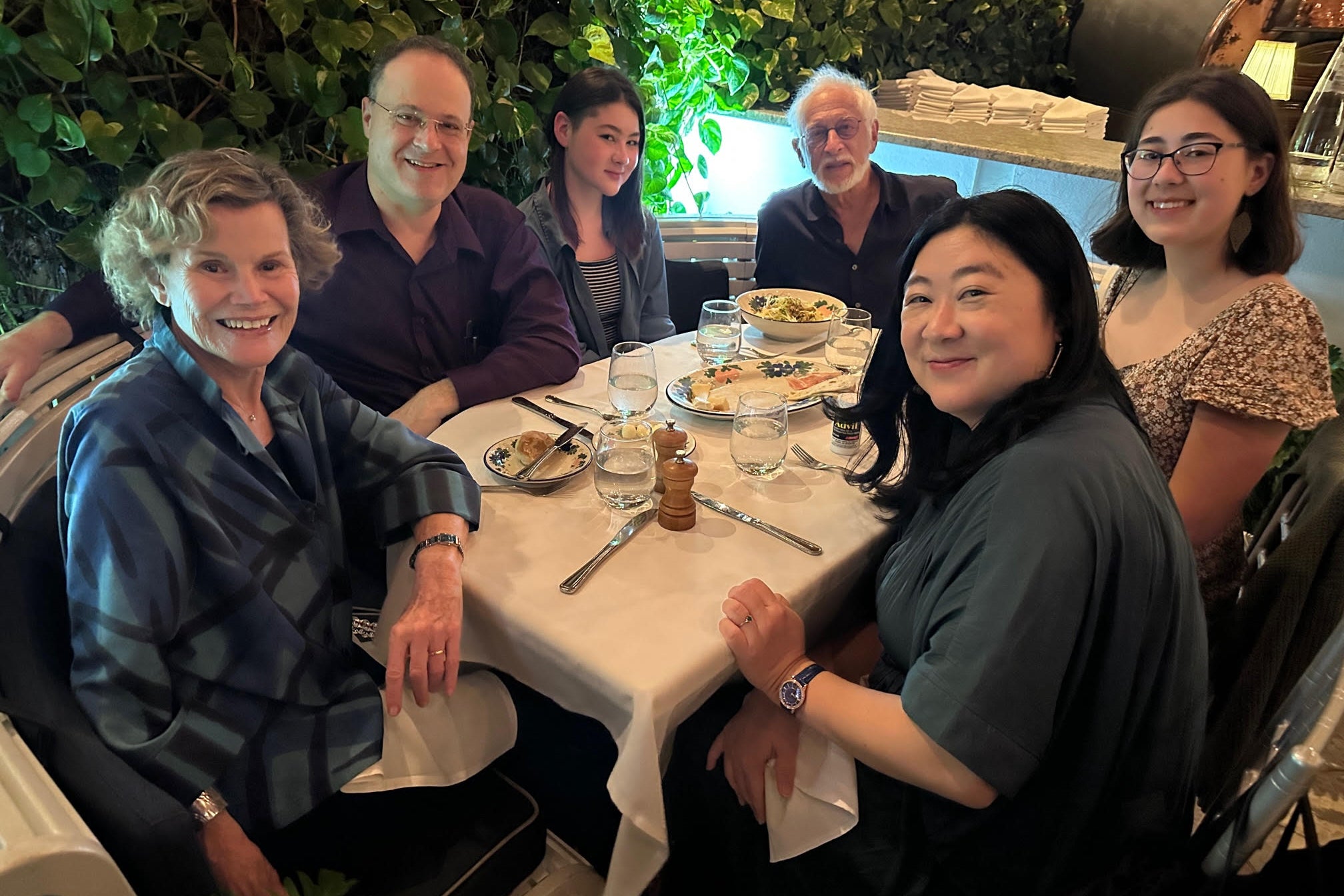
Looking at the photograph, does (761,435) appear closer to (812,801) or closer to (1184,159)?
(812,801)

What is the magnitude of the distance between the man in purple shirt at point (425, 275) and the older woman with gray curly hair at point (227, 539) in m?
0.51

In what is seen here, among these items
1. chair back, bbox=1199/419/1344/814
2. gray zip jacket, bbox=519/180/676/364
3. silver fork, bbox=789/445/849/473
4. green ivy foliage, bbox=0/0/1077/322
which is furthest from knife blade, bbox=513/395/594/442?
chair back, bbox=1199/419/1344/814

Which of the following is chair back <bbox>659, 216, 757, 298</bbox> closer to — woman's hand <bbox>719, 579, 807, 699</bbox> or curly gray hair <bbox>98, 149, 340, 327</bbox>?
curly gray hair <bbox>98, 149, 340, 327</bbox>

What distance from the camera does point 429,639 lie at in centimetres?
106

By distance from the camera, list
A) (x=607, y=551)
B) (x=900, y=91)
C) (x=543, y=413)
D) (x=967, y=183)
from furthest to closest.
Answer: (x=900, y=91) < (x=967, y=183) < (x=543, y=413) < (x=607, y=551)

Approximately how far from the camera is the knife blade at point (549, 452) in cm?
133

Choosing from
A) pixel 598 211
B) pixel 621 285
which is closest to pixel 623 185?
pixel 598 211

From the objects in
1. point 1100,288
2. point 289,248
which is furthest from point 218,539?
point 1100,288

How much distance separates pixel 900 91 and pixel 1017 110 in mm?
565

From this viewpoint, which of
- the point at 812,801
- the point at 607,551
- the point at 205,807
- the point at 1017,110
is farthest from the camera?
the point at 1017,110

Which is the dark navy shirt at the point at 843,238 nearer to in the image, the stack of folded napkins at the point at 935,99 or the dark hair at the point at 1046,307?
the stack of folded napkins at the point at 935,99

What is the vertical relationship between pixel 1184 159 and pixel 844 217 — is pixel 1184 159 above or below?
above

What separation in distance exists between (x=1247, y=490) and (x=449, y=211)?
5.67 feet

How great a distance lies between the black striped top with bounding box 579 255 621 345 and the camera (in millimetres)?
2326
